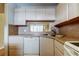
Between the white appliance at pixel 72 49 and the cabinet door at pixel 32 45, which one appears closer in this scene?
the white appliance at pixel 72 49

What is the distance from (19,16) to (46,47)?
4.93 feet

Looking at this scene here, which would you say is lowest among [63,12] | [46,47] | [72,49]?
[46,47]

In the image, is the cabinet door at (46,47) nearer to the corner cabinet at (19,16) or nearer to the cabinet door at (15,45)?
the cabinet door at (15,45)

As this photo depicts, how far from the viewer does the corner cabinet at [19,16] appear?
5139mm

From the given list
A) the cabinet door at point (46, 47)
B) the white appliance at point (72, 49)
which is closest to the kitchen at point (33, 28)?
the cabinet door at point (46, 47)

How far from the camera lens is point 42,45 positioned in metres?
4.73

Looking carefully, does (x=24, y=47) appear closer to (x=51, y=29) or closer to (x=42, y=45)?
(x=42, y=45)

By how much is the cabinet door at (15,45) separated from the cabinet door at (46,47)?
0.69 meters

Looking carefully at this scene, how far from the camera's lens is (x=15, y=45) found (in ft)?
15.2

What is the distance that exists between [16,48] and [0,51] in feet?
8.19

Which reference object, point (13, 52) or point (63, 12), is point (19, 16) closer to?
point (13, 52)

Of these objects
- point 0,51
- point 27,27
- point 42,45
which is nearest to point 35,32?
point 27,27

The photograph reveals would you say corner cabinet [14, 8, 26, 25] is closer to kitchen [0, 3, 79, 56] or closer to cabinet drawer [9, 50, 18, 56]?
kitchen [0, 3, 79, 56]

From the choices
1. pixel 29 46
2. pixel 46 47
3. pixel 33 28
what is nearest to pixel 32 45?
pixel 29 46
